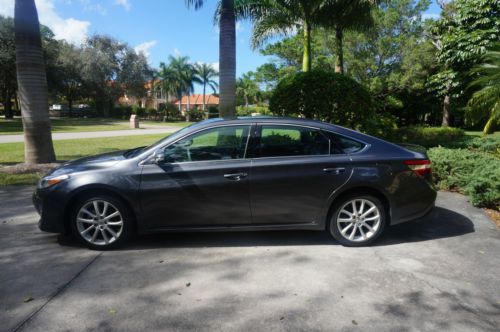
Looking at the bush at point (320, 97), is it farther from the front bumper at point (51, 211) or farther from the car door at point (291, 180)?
the front bumper at point (51, 211)

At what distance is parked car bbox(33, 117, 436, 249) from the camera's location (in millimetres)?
4027

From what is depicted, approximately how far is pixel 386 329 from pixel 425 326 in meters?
0.32

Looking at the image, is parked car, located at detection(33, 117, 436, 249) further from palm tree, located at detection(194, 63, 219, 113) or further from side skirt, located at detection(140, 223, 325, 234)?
palm tree, located at detection(194, 63, 219, 113)

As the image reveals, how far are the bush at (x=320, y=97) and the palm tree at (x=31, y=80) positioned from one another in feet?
18.4

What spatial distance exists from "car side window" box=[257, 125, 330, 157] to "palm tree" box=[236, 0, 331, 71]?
909cm

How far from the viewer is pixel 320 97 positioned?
9164 mm

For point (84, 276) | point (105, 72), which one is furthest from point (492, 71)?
point (105, 72)

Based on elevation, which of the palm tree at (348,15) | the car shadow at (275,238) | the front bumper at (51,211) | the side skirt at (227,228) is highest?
the palm tree at (348,15)

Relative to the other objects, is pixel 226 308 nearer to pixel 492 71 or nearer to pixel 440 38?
pixel 492 71

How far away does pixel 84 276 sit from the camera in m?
3.52

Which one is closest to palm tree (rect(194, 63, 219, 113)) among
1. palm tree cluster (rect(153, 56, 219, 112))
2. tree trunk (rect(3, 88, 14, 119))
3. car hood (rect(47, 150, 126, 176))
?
palm tree cluster (rect(153, 56, 219, 112))

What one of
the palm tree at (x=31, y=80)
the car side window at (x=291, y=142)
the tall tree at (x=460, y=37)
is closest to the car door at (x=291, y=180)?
the car side window at (x=291, y=142)

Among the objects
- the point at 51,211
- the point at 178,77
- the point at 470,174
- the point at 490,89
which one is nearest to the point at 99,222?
the point at 51,211

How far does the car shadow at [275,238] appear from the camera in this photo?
4.34 m
